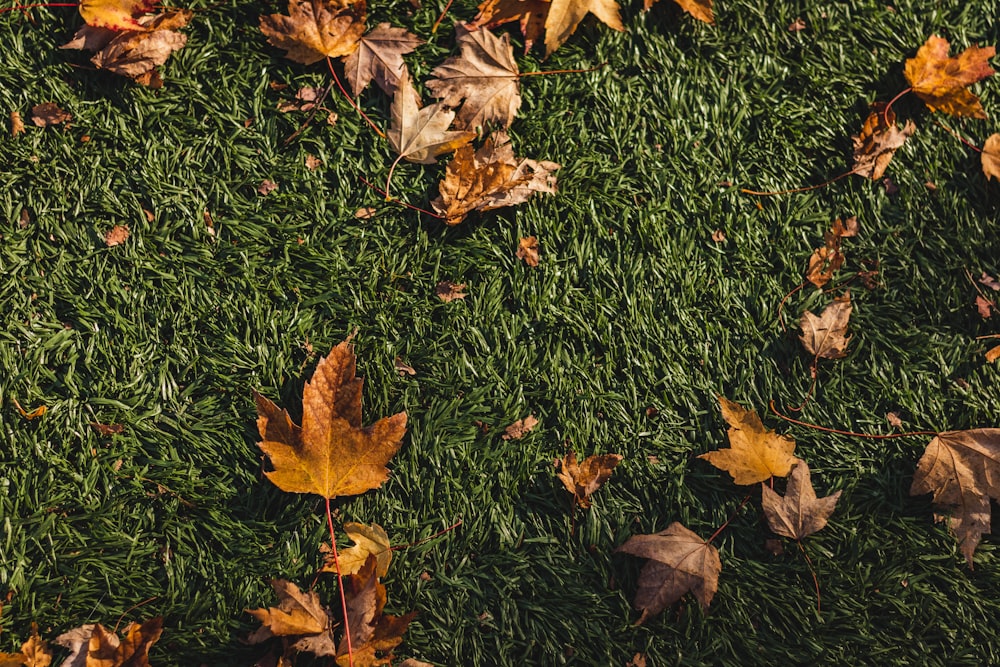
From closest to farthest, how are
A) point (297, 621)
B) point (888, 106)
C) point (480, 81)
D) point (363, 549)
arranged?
point (297, 621)
point (363, 549)
point (480, 81)
point (888, 106)

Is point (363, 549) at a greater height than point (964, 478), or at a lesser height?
lesser

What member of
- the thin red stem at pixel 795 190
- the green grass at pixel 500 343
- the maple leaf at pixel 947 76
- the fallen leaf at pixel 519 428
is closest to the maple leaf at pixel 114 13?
the green grass at pixel 500 343

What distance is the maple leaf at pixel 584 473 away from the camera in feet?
6.71

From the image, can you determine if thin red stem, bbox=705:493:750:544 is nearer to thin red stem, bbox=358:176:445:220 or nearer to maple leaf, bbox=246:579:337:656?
maple leaf, bbox=246:579:337:656

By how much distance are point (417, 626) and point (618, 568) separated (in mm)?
628

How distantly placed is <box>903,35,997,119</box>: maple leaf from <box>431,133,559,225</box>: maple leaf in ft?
4.73

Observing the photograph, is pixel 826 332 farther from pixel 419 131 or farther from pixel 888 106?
pixel 419 131

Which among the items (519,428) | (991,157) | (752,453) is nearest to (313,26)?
(519,428)

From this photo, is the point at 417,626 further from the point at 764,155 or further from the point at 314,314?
the point at 764,155

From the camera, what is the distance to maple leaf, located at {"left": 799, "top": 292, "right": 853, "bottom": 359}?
7.23 ft

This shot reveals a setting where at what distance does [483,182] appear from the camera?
2145 millimetres

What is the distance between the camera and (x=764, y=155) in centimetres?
236

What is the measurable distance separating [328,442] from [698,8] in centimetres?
194

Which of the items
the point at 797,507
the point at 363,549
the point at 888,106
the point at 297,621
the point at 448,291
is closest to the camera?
the point at 297,621
